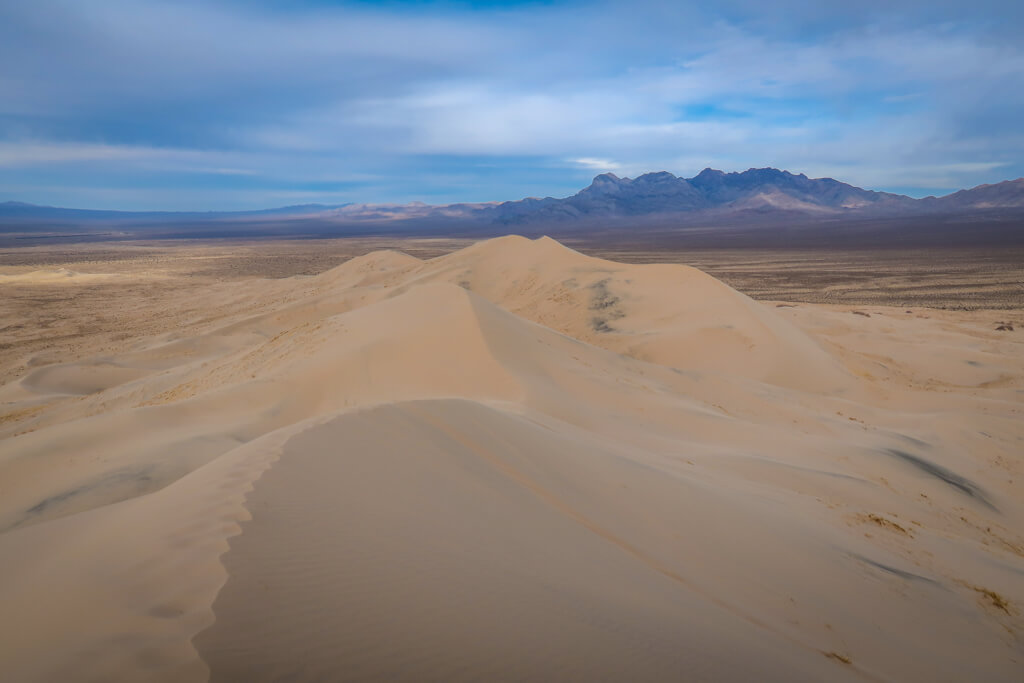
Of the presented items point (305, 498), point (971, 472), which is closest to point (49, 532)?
point (305, 498)

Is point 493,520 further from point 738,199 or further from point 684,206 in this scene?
point 738,199

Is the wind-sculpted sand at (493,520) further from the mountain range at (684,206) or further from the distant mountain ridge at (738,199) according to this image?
the distant mountain ridge at (738,199)

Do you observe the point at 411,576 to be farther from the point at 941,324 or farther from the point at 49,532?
the point at 941,324

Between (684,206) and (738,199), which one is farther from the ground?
(738,199)

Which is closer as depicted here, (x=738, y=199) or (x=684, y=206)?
(x=684, y=206)

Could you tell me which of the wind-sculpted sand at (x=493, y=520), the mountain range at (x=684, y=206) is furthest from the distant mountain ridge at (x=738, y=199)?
the wind-sculpted sand at (x=493, y=520)

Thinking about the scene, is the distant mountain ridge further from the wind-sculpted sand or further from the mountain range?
the wind-sculpted sand

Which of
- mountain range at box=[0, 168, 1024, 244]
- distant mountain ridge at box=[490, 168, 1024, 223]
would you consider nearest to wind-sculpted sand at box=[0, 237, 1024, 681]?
mountain range at box=[0, 168, 1024, 244]

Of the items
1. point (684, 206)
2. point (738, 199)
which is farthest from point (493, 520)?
point (738, 199)
